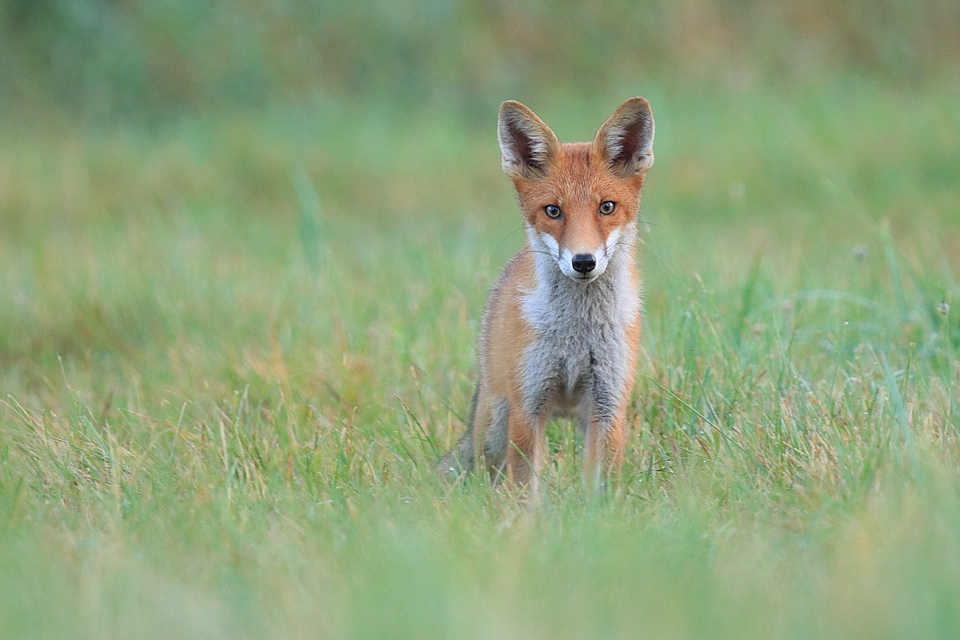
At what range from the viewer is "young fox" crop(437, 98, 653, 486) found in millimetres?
3811

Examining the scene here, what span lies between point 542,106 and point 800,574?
34.1ft

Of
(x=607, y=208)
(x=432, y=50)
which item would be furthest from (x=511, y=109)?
(x=432, y=50)

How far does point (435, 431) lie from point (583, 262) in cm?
132

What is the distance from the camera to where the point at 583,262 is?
11.6ft

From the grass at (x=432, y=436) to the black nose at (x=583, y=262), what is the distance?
66 cm

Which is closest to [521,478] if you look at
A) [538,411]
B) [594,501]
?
[538,411]

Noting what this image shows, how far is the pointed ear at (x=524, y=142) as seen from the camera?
13.0 ft

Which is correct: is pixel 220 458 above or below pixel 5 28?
below

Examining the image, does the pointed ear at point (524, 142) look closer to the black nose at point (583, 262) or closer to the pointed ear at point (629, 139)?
the pointed ear at point (629, 139)

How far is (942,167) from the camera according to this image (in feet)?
31.0

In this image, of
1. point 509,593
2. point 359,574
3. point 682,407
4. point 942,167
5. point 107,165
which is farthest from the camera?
point 107,165

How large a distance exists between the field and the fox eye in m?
0.62

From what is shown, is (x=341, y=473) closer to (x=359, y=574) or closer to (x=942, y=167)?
(x=359, y=574)

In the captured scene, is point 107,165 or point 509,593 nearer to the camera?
point 509,593
